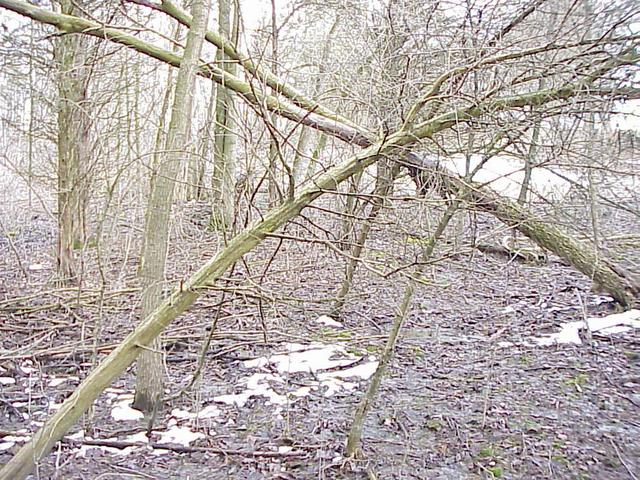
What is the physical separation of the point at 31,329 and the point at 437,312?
14.4ft

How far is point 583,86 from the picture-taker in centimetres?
338

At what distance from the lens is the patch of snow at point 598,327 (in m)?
5.42

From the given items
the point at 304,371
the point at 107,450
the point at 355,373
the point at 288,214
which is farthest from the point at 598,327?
the point at 107,450

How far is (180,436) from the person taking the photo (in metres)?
3.97

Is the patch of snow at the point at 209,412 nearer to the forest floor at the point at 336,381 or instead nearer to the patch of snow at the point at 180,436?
the forest floor at the point at 336,381

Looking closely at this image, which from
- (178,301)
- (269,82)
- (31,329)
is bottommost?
(31,329)

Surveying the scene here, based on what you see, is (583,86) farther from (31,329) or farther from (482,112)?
(31,329)

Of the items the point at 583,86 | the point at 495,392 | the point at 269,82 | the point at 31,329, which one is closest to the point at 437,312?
the point at 495,392

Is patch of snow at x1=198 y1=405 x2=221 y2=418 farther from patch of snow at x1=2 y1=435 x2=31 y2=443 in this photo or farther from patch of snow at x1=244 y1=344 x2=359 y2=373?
patch of snow at x1=2 y1=435 x2=31 y2=443

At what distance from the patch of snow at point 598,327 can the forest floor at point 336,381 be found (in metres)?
0.09

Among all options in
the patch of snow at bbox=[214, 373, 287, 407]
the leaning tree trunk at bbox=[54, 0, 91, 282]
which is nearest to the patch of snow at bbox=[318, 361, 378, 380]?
the patch of snow at bbox=[214, 373, 287, 407]

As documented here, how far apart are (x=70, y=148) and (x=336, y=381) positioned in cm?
419

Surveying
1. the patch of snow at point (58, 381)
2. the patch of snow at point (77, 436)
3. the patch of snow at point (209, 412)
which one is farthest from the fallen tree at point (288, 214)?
the patch of snow at point (58, 381)

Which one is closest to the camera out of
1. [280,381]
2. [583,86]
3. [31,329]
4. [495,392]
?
[583,86]
